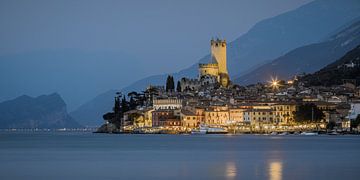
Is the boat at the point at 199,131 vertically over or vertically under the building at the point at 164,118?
under

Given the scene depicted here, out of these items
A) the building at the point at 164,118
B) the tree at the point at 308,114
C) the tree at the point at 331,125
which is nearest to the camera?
the tree at the point at 308,114

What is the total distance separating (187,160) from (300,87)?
85.1m

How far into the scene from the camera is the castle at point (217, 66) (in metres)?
129

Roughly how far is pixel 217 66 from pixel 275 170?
93.2 meters

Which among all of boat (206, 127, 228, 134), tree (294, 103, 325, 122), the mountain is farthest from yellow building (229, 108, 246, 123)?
the mountain

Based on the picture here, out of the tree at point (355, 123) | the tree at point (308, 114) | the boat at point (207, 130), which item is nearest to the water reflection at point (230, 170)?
the tree at point (355, 123)

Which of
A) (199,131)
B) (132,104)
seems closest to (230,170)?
(199,131)

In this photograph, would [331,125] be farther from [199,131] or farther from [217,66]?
[217,66]

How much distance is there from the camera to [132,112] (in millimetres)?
114188

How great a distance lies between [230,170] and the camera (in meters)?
38.3

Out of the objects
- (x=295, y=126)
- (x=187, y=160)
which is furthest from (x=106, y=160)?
(x=295, y=126)

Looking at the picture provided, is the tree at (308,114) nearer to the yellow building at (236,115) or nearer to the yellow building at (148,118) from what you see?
the yellow building at (236,115)

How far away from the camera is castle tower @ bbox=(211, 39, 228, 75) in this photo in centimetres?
13275

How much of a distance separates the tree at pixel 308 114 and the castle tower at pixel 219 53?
35210 mm
